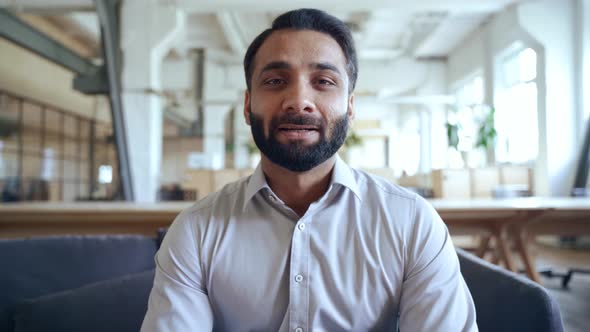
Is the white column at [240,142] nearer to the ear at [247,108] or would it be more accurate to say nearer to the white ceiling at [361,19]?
the white ceiling at [361,19]

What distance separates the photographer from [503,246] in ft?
10.4

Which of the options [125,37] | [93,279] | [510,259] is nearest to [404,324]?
[93,279]

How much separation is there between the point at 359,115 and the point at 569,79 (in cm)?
944

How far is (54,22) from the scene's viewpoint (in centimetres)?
834

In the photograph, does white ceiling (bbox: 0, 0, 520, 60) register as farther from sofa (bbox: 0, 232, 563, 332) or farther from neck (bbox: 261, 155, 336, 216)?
neck (bbox: 261, 155, 336, 216)

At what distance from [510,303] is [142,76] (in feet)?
20.1

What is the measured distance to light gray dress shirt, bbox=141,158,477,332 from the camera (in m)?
0.94

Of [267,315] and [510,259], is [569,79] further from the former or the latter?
[267,315]

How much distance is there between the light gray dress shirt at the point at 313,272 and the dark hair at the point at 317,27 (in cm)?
36

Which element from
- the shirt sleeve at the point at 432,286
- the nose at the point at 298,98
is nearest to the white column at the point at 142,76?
the nose at the point at 298,98

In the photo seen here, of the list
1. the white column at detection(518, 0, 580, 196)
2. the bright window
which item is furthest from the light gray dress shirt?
the bright window

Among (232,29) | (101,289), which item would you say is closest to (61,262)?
(101,289)

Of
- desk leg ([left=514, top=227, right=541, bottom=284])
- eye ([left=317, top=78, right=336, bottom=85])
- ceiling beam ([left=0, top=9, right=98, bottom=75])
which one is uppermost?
ceiling beam ([left=0, top=9, right=98, bottom=75])

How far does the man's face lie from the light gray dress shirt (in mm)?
136
